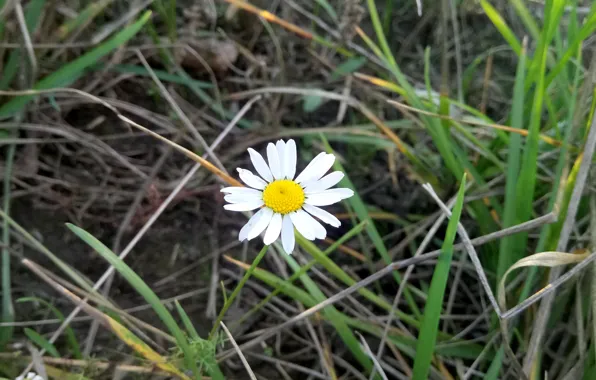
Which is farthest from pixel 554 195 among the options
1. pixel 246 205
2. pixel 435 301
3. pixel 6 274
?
pixel 6 274

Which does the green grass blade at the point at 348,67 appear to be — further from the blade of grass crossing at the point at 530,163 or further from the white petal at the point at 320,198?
the white petal at the point at 320,198

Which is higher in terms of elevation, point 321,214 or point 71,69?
point 71,69

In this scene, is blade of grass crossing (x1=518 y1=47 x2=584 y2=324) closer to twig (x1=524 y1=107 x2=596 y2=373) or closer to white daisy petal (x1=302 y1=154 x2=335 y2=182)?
twig (x1=524 y1=107 x2=596 y2=373)

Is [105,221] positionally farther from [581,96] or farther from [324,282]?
[581,96]

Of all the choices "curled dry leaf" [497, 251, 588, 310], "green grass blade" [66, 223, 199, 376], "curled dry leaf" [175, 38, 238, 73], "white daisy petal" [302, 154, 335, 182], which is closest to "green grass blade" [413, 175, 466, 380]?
"curled dry leaf" [497, 251, 588, 310]

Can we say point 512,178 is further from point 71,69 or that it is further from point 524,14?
point 71,69

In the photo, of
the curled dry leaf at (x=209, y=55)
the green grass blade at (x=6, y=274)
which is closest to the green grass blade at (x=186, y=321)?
the green grass blade at (x=6, y=274)
